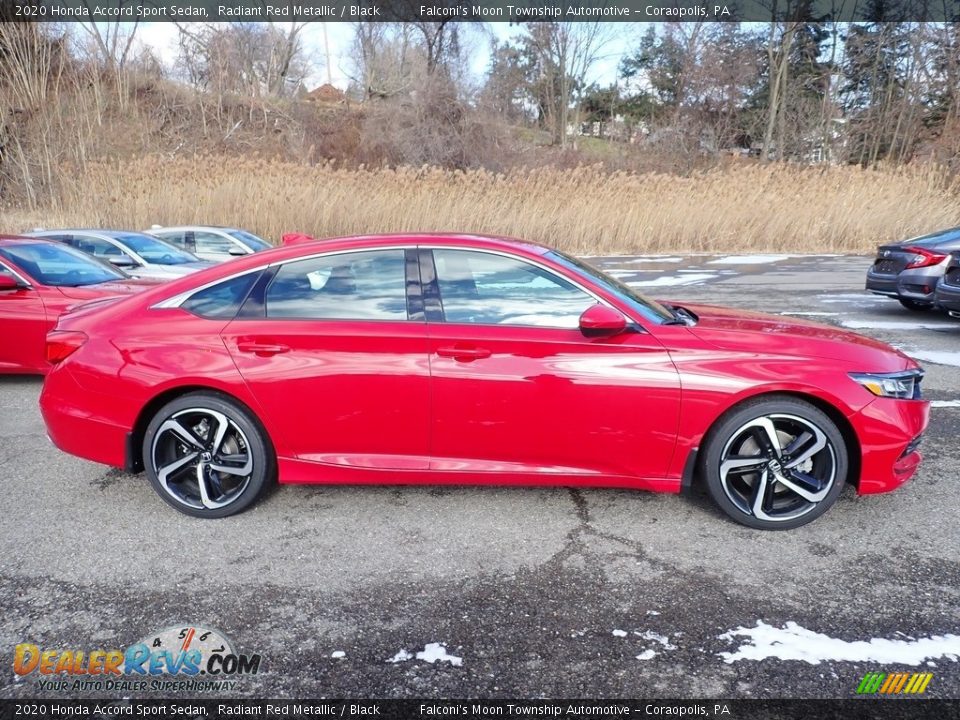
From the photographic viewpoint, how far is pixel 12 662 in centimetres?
245

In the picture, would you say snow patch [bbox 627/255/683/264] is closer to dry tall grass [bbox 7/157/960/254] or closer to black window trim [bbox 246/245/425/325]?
dry tall grass [bbox 7/157/960/254]

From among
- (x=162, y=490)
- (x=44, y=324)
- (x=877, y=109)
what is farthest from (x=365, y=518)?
(x=877, y=109)

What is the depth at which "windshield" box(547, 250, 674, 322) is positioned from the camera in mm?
3537

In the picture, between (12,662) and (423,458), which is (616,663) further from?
(12,662)

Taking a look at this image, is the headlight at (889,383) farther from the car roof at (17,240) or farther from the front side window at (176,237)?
the front side window at (176,237)

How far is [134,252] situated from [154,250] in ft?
1.44

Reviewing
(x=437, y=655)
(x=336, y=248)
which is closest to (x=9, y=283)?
(x=336, y=248)

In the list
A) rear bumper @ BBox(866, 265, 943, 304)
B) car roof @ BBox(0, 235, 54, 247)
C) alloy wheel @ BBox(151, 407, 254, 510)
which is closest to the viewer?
alloy wheel @ BBox(151, 407, 254, 510)

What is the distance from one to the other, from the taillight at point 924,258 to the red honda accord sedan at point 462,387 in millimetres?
6417

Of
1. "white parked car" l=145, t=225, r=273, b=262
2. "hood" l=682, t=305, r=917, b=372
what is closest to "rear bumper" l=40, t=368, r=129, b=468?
"hood" l=682, t=305, r=917, b=372

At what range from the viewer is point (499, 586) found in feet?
9.55

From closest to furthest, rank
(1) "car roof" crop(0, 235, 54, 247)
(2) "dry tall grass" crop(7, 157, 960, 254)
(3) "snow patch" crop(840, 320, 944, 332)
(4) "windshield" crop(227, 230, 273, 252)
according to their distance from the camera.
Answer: (1) "car roof" crop(0, 235, 54, 247) < (3) "snow patch" crop(840, 320, 944, 332) < (4) "windshield" crop(227, 230, 273, 252) < (2) "dry tall grass" crop(7, 157, 960, 254)

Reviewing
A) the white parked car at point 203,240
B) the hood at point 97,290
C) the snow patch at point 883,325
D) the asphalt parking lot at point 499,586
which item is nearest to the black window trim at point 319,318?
the asphalt parking lot at point 499,586

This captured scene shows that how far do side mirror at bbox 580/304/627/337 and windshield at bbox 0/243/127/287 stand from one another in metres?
5.40
